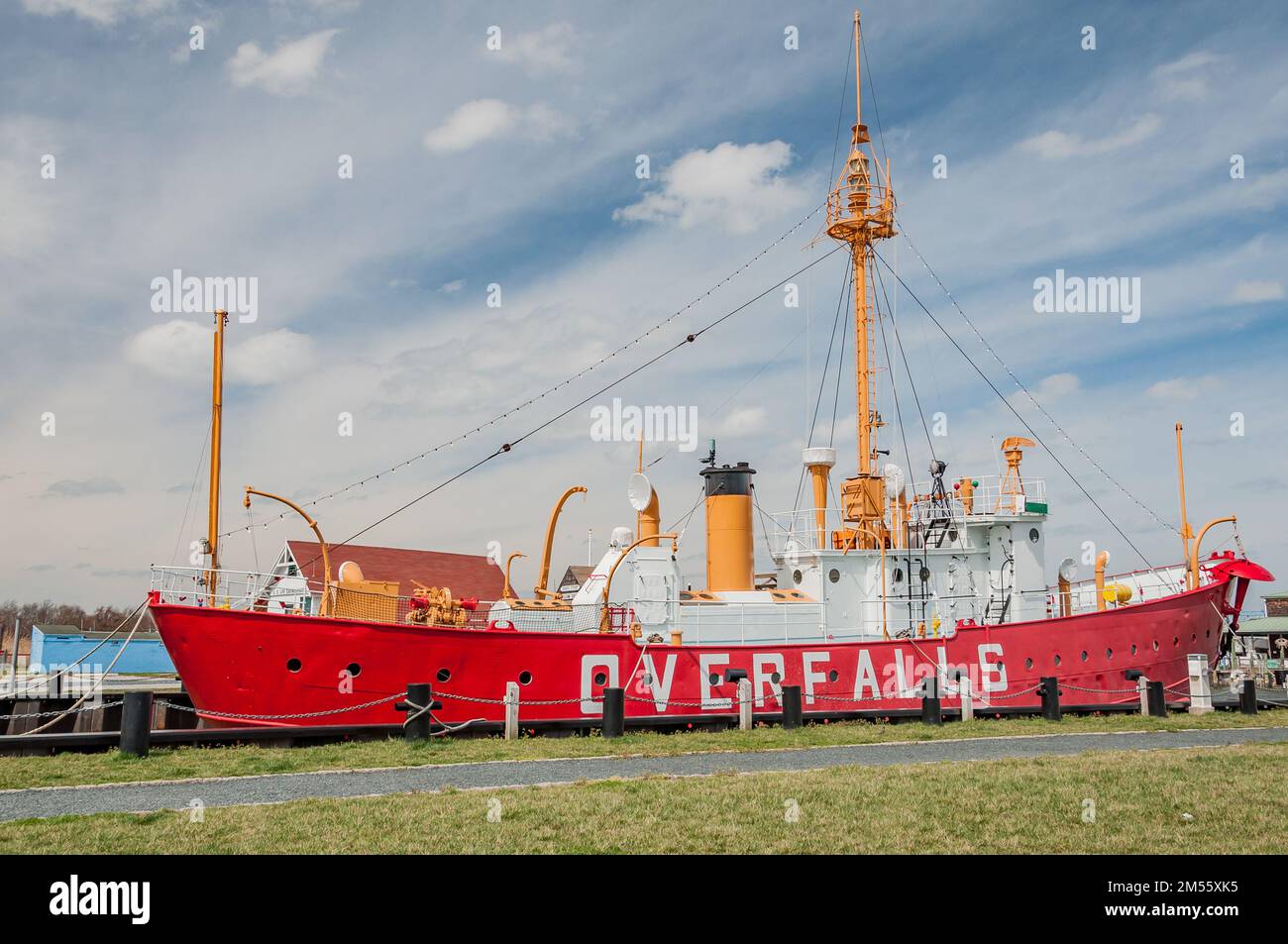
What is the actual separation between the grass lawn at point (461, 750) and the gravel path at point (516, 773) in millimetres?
519

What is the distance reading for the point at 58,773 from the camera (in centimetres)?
1141

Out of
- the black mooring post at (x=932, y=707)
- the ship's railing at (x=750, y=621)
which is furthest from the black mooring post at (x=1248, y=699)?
the ship's railing at (x=750, y=621)

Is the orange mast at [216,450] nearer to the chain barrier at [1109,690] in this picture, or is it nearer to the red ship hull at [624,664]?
the red ship hull at [624,664]

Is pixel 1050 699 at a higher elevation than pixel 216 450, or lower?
lower

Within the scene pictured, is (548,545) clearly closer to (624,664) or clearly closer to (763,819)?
(624,664)

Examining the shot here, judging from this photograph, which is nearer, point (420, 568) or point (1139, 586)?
point (1139, 586)

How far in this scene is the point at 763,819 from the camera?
821 centimetres

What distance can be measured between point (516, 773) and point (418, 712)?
137 inches

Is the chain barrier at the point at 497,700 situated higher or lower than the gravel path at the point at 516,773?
higher

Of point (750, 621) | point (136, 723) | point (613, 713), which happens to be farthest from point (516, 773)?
point (750, 621)

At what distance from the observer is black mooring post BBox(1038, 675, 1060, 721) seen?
18.2 meters

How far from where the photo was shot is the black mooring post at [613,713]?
50.7 ft
